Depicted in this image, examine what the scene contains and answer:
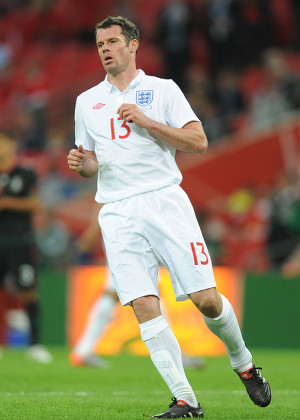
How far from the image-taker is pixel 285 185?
12.3 meters

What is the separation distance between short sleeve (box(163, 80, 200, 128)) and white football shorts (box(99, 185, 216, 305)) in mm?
382

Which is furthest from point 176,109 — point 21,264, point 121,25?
point 21,264

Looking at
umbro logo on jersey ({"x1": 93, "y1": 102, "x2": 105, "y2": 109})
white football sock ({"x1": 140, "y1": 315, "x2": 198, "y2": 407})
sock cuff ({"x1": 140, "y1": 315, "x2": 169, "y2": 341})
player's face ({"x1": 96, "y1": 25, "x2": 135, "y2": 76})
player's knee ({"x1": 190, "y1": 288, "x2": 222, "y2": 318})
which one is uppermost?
player's face ({"x1": 96, "y1": 25, "x2": 135, "y2": 76})

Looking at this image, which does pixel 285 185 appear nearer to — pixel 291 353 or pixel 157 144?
pixel 291 353

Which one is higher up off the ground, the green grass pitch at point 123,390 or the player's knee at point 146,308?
the player's knee at point 146,308

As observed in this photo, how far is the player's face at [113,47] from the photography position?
17.0 ft

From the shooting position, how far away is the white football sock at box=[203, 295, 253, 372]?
200 inches

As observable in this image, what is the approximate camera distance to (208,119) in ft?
52.0

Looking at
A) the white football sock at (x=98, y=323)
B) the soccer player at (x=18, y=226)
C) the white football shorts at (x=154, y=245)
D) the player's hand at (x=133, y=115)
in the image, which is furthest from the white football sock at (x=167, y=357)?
the soccer player at (x=18, y=226)

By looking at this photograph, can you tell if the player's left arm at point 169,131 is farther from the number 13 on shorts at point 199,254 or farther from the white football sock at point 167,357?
the white football sock at point 167,357

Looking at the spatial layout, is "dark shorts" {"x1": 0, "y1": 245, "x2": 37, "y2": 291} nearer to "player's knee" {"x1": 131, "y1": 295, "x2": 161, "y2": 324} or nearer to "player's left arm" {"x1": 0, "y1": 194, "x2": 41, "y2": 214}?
"player's left arm" {"x1": 0, "y1": 194, "x2": 41, "y2": 214}

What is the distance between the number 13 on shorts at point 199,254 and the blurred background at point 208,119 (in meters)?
6.89

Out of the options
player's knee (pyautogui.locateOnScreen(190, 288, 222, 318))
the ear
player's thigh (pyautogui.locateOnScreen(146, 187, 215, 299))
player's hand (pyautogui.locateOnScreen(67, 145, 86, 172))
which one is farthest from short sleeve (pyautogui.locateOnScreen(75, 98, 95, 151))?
player's knee (pyautogui.locateOnScreen(190, 288, 222, 318))

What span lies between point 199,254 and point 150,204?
400mm
